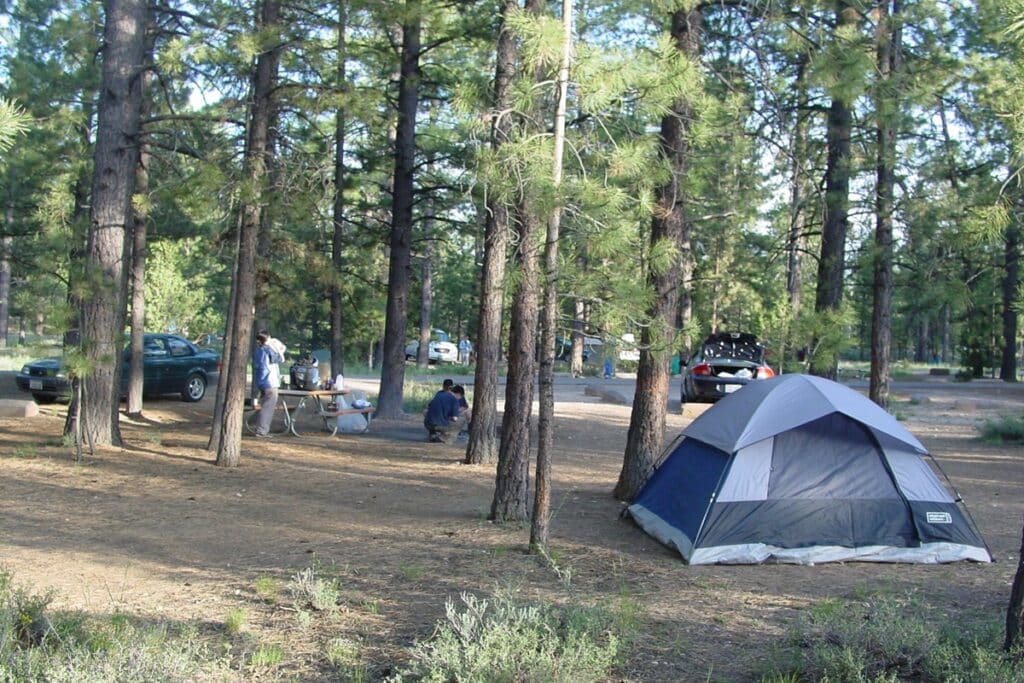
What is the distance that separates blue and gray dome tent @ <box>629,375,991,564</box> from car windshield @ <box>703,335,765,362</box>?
11.9 metres

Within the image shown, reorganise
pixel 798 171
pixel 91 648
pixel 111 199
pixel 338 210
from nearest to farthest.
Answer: pixel 91 648 < pixel 798 171 < pixel 111 199 < pixel 338 210

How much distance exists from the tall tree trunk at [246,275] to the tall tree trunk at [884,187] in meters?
7.04

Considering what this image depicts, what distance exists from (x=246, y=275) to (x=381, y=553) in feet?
16.6

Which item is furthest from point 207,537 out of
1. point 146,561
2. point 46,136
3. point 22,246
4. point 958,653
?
point 22,246

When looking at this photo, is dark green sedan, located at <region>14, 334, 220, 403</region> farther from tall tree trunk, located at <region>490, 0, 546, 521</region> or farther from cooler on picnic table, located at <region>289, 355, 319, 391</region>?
tall tree trunk, located at <region>490, 0, 546, 521</region>

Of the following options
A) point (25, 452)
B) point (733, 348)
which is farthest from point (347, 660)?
point (733, 348)

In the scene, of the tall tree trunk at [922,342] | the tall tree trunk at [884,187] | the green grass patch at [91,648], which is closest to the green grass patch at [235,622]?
the green grass patch at [91,648]

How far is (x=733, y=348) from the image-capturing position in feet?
66.3

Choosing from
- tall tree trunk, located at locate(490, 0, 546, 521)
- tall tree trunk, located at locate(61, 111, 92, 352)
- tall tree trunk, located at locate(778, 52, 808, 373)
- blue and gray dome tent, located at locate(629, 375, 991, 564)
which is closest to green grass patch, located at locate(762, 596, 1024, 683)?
blue and gray dome tent, located at locate(629, 375, 991, 564)

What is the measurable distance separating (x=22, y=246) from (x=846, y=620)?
2139 cm

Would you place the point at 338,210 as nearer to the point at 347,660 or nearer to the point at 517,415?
the point at 517,415

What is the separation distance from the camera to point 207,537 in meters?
8.10

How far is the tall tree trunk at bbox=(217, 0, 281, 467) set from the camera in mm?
11312

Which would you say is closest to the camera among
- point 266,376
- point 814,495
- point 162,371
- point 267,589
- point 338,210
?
point 267,589
